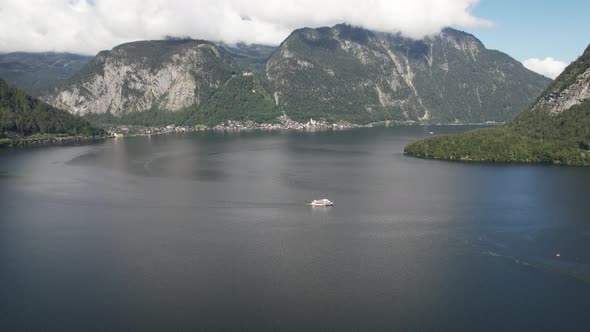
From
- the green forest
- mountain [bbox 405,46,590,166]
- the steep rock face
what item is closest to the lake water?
the green forest

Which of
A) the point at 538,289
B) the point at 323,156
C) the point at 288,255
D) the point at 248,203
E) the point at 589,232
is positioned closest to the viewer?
the point at 538,289

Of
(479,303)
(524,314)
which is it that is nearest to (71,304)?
(479,303)

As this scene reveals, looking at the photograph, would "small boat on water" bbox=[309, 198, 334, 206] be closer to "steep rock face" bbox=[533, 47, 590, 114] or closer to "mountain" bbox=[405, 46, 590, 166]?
"mountain" bbox=[405, 46, 590, 166]

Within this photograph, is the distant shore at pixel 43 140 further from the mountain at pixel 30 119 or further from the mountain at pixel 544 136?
the mountain at pixel 544 136

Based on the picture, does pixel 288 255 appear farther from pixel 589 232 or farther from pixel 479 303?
pixel 589 232

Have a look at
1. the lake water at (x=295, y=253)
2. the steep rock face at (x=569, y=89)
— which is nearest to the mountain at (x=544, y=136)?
the steep rock face at (x=569, y=89)

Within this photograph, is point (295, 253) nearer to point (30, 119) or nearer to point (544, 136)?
point (544, 136)

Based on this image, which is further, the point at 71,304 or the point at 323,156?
the point at 323,156
